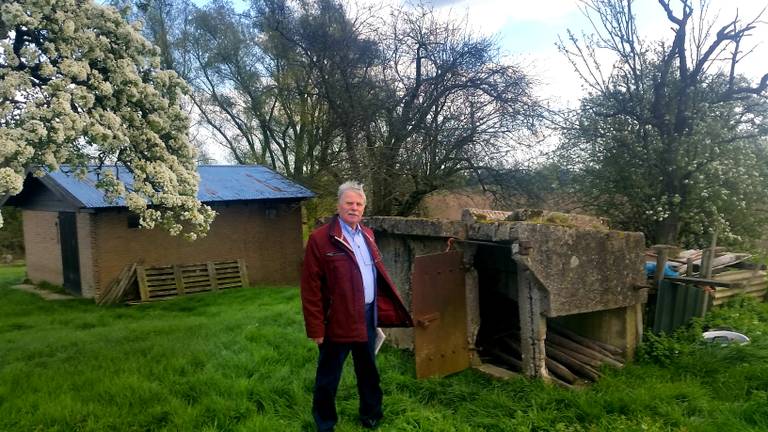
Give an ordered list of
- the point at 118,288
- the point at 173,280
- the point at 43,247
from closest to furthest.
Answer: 1. the point at 118,288
2. the point at 173,280
3. the point at 43,247

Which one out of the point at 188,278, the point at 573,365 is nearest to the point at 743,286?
the point at 573,365

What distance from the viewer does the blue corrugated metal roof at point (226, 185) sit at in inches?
537

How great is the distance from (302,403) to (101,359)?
9.83 feet

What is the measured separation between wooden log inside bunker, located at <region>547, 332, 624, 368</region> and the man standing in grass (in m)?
2.52

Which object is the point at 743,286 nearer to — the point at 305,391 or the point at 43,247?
the point at 305,391

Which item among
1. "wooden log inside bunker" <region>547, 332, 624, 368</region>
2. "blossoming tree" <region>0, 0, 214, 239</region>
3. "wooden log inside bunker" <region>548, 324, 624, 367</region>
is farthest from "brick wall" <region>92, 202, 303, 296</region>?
"wooden log inside bunker" <region>547, 332, 624, 368</region>

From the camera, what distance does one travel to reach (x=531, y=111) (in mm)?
14906

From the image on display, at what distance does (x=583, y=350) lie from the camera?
5.89 meters

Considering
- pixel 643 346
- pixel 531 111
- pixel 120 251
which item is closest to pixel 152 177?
pixel 643 346

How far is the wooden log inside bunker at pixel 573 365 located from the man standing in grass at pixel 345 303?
7.49 ft

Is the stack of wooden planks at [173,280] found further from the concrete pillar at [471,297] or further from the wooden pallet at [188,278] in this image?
the concrete pillar at [471,297]

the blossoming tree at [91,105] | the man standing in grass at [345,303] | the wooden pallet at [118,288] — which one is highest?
the blossoming tree at [91,105]

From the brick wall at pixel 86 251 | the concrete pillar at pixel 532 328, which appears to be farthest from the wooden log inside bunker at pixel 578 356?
the brick wall at pixel 86 251

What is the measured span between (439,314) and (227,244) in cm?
1141
